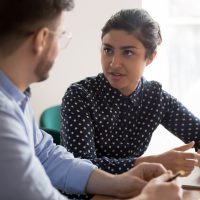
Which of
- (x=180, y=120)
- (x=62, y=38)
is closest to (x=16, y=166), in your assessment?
(x=62, y=38)

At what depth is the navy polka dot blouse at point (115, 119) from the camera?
1.71 meters

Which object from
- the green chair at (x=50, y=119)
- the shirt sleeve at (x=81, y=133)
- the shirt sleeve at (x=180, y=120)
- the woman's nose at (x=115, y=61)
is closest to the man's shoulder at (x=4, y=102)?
the shirt sleeve at (x=81, y=133)

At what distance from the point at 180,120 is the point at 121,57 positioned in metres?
0.42

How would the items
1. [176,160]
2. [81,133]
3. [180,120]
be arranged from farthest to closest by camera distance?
[180,120] < [81,133] < [176,160]

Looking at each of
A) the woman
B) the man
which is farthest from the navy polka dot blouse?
the man

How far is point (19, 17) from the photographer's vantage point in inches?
39.6

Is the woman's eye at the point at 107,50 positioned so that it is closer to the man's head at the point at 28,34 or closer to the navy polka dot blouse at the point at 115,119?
the navy polka dot blouse at the point at 115,119

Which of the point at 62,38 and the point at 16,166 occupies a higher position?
the point at 62,38

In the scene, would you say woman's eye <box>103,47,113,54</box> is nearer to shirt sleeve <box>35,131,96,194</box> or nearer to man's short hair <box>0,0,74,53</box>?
shirt sleeve <box>35,131,96,194</box>

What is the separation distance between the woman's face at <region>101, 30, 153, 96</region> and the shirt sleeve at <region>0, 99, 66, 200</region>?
0.93 m

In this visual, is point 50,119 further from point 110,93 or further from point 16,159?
point 16,159

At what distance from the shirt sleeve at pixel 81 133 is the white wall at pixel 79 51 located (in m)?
1.31

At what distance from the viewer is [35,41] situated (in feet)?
3.34

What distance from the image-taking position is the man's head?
3.28 feet
